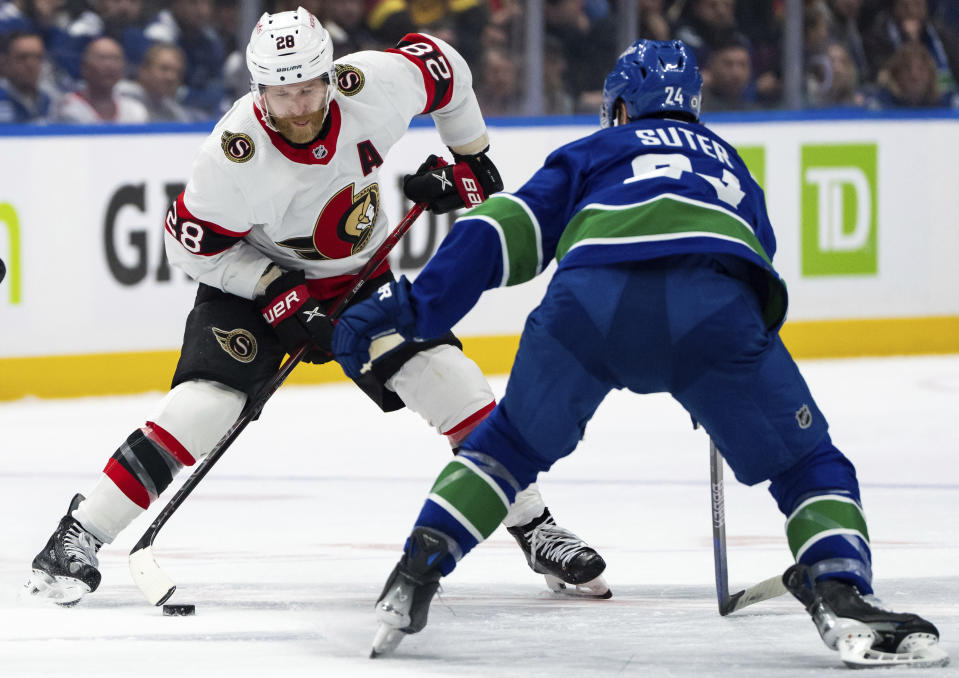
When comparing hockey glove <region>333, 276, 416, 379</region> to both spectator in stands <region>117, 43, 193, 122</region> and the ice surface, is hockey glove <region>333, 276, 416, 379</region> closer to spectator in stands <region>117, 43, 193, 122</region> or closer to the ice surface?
the ice surface

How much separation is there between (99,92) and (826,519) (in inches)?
158

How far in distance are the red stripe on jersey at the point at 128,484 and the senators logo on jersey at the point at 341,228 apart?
53cm

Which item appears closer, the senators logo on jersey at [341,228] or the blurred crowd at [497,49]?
the senators logo on jersey at [341,228]

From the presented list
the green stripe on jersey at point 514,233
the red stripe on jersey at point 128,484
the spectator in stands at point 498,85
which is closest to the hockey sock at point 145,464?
the red stripe on jersey at point 128,484

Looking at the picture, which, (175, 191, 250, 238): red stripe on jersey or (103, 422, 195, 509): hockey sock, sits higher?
(175, 191, 250, 238): red stripe on jersey

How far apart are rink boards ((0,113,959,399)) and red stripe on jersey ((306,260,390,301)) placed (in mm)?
2598

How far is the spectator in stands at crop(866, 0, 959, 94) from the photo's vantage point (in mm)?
7348

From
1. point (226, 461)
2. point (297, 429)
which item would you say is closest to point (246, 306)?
point (226, 461)

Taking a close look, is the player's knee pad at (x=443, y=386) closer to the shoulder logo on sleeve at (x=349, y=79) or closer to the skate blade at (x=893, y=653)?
the shoulder logo on sleeve at (x=349, y=79)

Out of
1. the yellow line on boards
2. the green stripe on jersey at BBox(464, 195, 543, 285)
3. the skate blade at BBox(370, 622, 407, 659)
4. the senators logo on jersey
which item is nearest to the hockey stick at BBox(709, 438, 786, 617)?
the green stripe on jersey at BBox(464, 195, 543, 285)

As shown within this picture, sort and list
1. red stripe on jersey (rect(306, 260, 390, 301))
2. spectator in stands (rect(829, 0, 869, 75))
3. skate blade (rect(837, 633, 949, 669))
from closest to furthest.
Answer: skate blade (rect(837, 633, 949, 669))
red stripe on jersey (rect(306, 260, 390, 301))
spectator in stands (rect(829, 0, 869, 75))

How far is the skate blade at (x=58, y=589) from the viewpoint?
3188 millimetres

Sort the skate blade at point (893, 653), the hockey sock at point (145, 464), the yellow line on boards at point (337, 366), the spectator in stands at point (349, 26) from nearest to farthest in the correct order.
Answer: the skate blade at point (893, 653) < the hockey sock at point (145, 464) < the yellow line on boards at point (337, 366) < the spectator in stands at point (349, 26)

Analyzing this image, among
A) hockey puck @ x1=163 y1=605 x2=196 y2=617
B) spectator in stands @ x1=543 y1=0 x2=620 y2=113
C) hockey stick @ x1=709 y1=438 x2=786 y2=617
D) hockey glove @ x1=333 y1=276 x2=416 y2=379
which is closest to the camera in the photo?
hockey glove @ x1=333 y1=276 x2=416 y2=379
